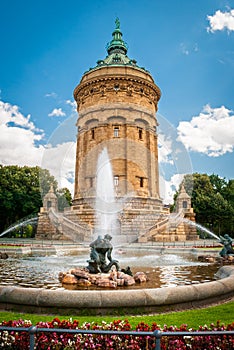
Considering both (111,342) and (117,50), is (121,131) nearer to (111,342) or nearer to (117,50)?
(117,50)

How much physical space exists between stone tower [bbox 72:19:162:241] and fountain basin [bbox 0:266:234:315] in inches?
1352

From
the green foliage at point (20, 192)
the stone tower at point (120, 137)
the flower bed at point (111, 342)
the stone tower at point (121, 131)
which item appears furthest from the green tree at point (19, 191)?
the flower bed at point (111, 342)

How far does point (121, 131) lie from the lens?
145ft

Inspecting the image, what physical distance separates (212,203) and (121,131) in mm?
23989

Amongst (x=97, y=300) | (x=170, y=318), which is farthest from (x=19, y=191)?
(x=170, y=318)

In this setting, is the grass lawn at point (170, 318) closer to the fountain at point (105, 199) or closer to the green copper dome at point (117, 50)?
the fountain at point (105, 199)

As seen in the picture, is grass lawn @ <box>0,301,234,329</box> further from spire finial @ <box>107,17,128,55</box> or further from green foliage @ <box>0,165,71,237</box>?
spire finial @ <box>107,17,128,55</box>

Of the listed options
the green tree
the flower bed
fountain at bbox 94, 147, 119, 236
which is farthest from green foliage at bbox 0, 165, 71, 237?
the flower bed

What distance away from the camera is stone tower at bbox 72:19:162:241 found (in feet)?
143

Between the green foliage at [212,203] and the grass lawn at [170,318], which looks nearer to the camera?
the grass lawn at [170,318]

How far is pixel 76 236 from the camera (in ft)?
104

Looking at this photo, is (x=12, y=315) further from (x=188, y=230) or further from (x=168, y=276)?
(x=188, y=230)

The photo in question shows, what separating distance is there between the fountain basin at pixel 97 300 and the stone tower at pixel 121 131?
34337 mm

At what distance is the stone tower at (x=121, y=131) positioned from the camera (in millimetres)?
43531
